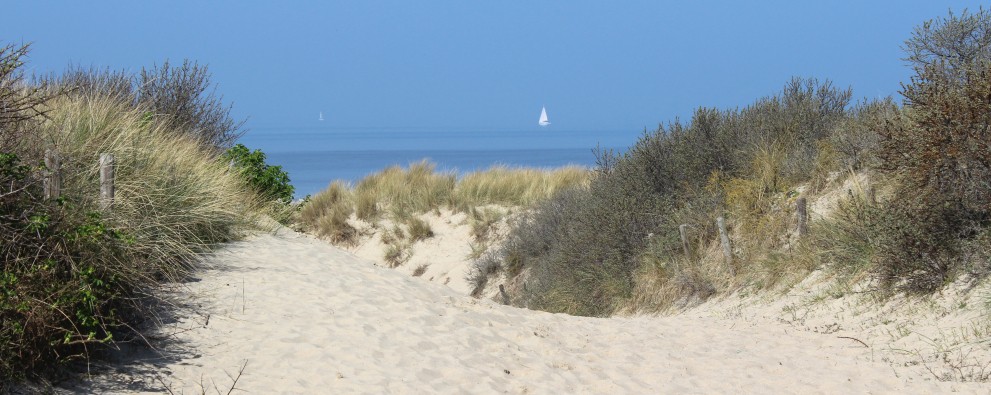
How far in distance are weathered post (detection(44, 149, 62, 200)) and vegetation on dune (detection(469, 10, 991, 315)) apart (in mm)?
8627

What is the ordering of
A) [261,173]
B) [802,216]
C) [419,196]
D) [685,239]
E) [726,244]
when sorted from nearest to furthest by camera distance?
[802,216], [726,244], [685,239], [261,173], [419,196]

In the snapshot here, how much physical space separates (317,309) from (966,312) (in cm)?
658

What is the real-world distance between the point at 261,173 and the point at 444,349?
11127 millimetres

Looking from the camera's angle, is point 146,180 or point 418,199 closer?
point 146,180

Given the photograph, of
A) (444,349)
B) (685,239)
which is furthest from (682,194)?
(444,349)

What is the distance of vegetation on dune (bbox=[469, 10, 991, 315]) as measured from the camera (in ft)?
33.0

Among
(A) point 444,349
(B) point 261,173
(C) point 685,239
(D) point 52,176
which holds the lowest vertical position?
Result: (A) point 444,349

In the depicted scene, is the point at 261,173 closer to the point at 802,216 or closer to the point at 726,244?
the point at 726,244

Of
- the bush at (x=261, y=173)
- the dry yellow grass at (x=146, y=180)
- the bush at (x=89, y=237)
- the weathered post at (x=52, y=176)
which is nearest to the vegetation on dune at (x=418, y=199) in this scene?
the bush at (x=261, y=173)

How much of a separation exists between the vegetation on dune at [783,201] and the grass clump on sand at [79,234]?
6.46 metres

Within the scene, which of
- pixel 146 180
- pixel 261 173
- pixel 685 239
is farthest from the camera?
pixel 261 173

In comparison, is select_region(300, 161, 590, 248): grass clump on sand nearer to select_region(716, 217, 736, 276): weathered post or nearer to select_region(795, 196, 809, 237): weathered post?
select_region(716, 217, 736, 276): weathered post

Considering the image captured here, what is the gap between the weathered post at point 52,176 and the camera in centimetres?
791

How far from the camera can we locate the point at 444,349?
898cm
